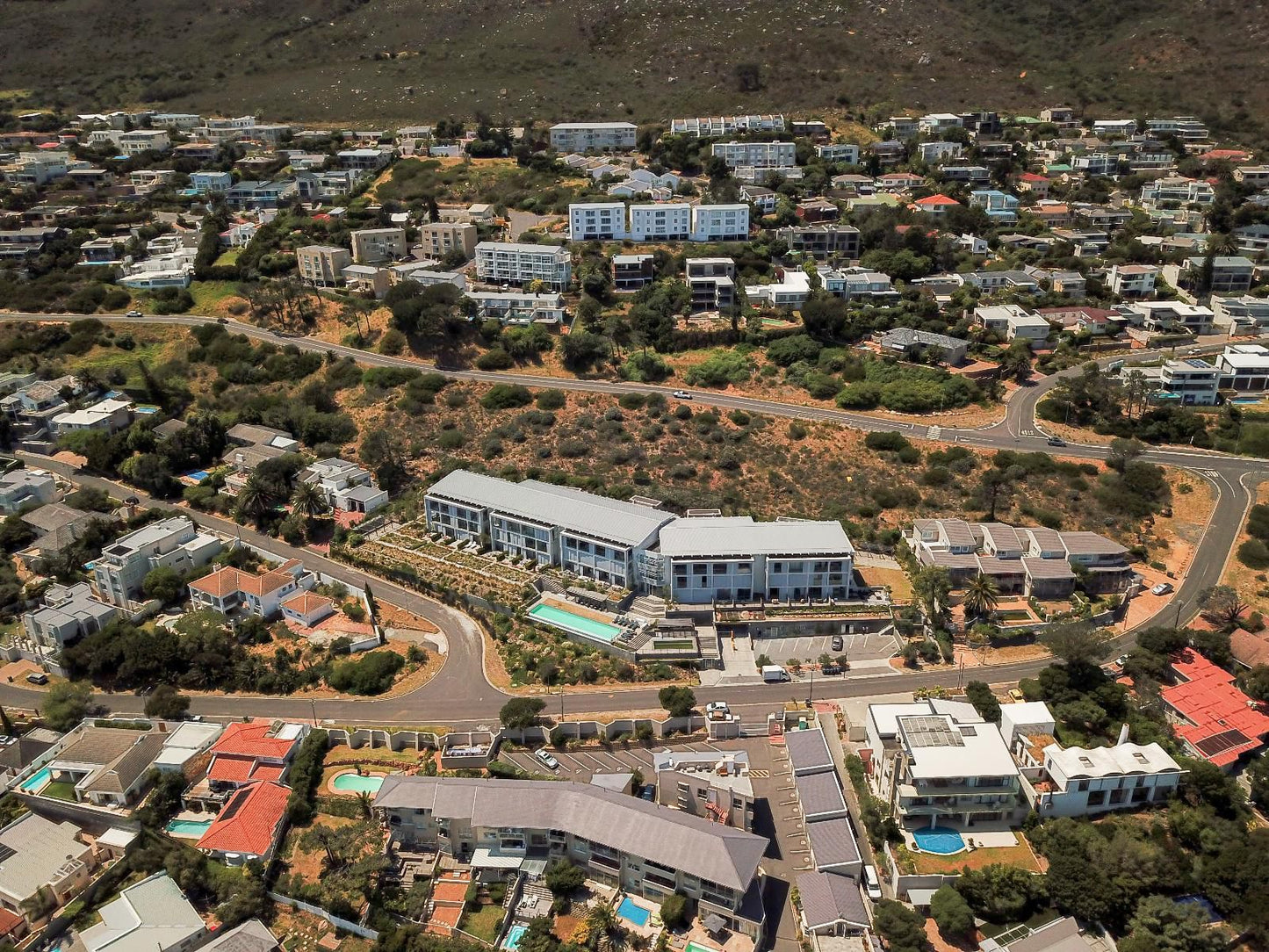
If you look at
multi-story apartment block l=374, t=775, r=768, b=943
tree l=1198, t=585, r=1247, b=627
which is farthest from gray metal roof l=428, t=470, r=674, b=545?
tree l=1198, t=585, r=1247, b=627

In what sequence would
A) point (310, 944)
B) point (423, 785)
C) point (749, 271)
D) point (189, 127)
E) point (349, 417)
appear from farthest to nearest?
point (189, 127)
point (749, 271)
point (349, 417)
point (423, 785)
point (310, 944)

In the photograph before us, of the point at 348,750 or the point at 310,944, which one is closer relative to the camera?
the point at 310,944

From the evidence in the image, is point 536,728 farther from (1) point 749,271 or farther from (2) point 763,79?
(2) point 763,79

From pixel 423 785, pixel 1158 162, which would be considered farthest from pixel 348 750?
pixel 1158 162

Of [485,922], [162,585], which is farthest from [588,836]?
[162,585]

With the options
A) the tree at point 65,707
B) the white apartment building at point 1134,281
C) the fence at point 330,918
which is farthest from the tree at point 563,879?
the white apartment building at point 1134,281

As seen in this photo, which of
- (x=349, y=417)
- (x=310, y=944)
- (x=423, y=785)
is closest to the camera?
(x=310, y=944)
